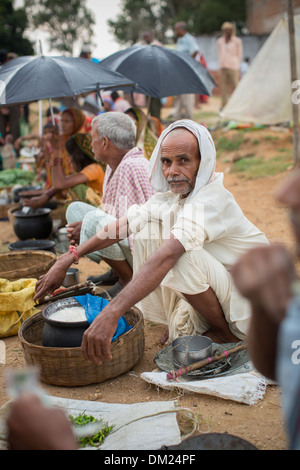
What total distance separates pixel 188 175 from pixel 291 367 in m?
1.66

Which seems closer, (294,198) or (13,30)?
(294,198)

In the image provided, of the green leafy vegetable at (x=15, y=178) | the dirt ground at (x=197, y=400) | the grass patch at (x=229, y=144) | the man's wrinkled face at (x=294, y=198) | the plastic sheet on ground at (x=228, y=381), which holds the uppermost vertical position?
the man's wrinkled face at (x=294, y=198)

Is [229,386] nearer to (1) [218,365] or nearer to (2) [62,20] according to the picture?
(1) [218,365]

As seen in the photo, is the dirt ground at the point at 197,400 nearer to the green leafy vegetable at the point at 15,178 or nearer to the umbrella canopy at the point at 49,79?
the umbrella canopy at the point at 49,79

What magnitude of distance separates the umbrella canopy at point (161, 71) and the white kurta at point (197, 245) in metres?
3.20

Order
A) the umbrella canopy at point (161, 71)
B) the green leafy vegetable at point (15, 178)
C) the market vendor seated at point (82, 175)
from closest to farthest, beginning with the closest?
the market vendor seated at point (82, 175)
the umbrella canopy at point (161, 71)
the green leafy vegetable at point (15, 178)

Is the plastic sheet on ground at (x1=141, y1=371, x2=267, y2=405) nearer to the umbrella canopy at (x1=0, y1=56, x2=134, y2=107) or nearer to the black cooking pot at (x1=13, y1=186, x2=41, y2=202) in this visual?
the umbrella canopy at (x1=0, y1=56, x2=134, y2=107)

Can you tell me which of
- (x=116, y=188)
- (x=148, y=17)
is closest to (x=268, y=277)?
(x=116, y=188)

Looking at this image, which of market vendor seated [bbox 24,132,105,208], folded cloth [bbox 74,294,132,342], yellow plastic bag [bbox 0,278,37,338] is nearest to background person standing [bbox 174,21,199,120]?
market vendor seated [bbox 24,132,105,208]

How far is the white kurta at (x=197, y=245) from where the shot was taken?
2406mm

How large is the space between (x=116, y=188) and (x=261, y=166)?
5.74m

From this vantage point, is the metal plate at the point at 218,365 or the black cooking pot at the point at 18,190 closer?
the metal plate at the point at 218,365

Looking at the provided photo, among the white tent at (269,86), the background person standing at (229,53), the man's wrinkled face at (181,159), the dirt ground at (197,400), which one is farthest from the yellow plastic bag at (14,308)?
the background person standing at (229,53)

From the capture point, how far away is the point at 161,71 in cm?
571
